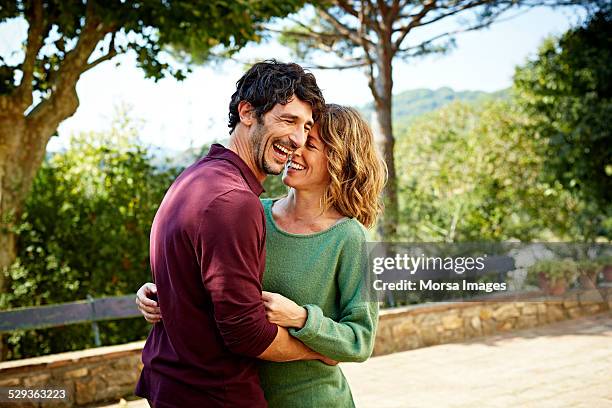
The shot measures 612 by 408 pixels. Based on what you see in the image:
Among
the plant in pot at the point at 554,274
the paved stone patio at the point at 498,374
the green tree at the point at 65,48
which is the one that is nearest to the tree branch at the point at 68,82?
the green tree at the point at 65,48

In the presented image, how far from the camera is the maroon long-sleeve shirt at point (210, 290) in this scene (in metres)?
1.36

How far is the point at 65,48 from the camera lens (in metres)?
5.90

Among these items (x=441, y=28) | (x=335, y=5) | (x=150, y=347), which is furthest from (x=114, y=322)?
(x=441, y=28)

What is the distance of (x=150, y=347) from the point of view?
1599mm

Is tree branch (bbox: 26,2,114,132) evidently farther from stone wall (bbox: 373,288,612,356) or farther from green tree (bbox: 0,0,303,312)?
stone wall (bbox: 373,288,612,356)

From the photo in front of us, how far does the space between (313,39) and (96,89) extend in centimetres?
442

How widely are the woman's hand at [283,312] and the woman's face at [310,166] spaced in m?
0.42

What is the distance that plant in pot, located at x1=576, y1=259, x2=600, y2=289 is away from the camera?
7.78m

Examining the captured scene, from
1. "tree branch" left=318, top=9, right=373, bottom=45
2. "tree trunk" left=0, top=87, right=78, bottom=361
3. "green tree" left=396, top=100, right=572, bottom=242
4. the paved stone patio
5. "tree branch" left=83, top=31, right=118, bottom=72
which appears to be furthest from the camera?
"tree branch" left=318, top=9, right=373, bottom=45

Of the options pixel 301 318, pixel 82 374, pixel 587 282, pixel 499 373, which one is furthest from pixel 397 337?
pixel 301 318

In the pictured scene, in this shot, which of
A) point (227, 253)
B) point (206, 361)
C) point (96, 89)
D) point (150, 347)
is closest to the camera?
point (227, 253)

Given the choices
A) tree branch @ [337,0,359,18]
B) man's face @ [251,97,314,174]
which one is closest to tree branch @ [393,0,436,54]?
tree branch @ [337,0,359,18]

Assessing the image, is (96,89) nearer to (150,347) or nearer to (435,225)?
(435,225)

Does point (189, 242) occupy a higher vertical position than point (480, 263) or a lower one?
higher
